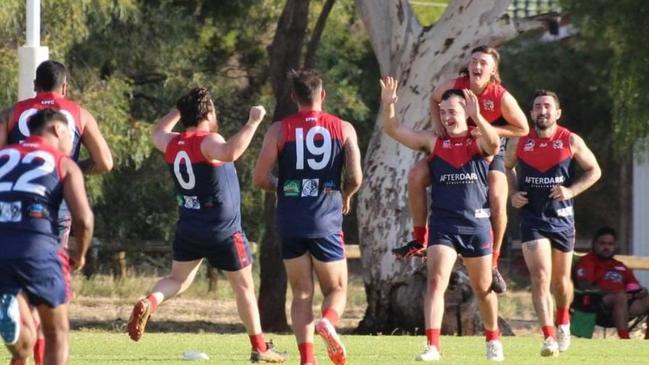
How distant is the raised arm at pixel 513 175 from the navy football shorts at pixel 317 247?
127 inches

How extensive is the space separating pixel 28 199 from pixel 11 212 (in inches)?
4.7

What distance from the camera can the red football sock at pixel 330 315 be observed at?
11065 mm

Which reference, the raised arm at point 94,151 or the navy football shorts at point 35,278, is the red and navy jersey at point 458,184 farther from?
the navy football shorts at point 35,278

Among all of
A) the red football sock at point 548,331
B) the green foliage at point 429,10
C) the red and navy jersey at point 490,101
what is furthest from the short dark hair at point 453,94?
the green foliage at point 429,10

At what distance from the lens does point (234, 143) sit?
37.3 ft

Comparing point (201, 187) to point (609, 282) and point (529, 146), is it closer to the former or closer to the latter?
point (529, 146)

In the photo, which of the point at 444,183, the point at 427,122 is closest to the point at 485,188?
the point at 444,183

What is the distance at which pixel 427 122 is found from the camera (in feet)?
69.7

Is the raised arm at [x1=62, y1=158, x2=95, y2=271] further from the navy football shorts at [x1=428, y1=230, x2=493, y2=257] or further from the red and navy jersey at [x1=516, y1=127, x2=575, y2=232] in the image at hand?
the red and navy jersey at [x1=516, y1=127, x2=575, y2=232]

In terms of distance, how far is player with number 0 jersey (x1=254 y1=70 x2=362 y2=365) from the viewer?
36.6 ft

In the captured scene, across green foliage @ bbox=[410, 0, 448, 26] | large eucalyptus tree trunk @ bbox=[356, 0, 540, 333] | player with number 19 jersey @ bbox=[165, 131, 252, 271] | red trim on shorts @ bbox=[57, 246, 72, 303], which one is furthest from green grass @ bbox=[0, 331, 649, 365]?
green foliage @ bbox=[410, 0, 448, 26]

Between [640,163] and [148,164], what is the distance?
9822 mm

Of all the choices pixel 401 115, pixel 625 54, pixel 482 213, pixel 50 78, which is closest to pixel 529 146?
pixel 482 213

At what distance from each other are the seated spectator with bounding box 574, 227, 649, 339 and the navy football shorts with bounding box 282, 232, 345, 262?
31.9 ft
